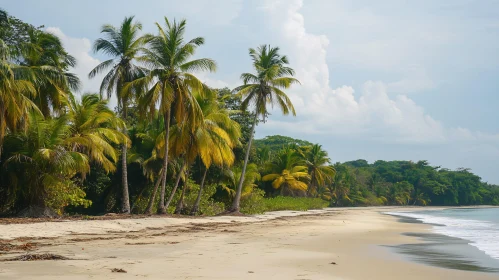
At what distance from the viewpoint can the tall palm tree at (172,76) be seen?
22.2m

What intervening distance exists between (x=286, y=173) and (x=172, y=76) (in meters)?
23.1

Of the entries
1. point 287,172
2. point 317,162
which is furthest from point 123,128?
point 317,162

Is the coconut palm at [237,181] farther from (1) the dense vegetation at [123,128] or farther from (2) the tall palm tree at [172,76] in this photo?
(2) the tall palm tree at [172,76]

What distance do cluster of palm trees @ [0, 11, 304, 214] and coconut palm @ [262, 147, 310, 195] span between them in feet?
51.3

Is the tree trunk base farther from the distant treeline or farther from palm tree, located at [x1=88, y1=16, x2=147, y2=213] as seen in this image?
the distant treeline

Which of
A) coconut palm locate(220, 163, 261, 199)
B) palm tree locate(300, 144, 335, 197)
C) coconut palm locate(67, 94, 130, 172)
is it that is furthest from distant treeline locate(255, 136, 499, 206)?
coconut palm locate(67, 94, 130, 172)

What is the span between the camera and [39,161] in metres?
18.1

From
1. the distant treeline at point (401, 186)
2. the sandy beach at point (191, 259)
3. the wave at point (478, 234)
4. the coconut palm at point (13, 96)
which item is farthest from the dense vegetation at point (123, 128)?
the distant treeline at point (401, 186)

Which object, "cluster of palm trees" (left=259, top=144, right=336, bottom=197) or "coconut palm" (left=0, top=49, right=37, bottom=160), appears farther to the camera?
"cluster of palm trees" (left=259, top=144, right=336, bottom=197)

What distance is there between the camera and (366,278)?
786cm

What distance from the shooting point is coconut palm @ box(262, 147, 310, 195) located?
1711 inches

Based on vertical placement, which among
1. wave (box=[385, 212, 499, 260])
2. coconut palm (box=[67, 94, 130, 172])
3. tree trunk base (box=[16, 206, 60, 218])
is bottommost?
wave (box=[385, 212, 499, 260])

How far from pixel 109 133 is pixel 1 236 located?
10.3m

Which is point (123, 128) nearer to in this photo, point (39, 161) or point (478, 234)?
point (39, 161)
